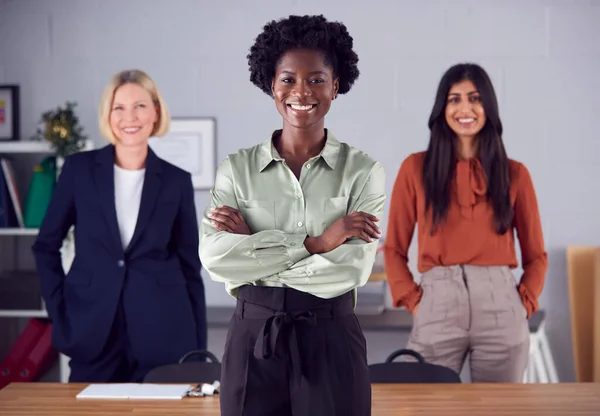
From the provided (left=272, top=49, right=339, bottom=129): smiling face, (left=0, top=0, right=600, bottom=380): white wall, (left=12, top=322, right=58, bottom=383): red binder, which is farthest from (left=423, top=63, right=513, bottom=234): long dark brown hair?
(left=12, top=322, right=58, bottom=383): red binder

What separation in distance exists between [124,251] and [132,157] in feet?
1.11

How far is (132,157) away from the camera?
9.42 feet

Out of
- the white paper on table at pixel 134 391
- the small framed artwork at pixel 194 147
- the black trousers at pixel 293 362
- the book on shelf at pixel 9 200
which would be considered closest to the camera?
the black trousers at pixel 293 362

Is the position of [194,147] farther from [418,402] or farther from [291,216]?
[291,216]

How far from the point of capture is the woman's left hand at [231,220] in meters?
1.58

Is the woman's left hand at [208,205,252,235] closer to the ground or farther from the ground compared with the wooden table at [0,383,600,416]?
farther from the ground

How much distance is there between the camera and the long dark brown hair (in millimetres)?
2754

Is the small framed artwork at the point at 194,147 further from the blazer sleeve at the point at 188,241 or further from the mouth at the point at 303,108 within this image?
the mouth at the point at 303,108

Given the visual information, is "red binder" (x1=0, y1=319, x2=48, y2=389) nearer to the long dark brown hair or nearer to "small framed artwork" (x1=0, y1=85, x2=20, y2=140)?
"small framed artwork" (x1=0, y1=85, x2=20, y2=140)

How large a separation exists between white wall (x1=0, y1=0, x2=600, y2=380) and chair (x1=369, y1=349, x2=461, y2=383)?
203 centimetres

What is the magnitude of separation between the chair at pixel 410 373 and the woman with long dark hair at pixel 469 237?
1.13 ft

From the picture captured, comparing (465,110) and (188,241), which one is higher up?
(465,110)

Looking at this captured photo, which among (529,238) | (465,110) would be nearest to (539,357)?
(529,238)

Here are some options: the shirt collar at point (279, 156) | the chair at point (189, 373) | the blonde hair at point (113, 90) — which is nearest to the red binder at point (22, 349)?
the blonde hair at point (113, 90)
